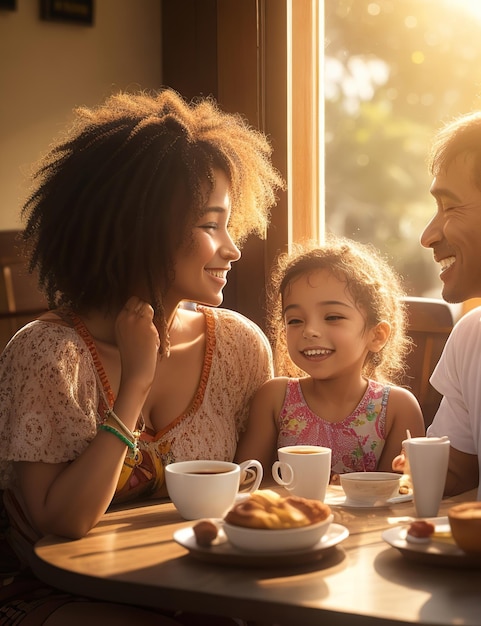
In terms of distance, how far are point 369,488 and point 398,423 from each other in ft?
1.72

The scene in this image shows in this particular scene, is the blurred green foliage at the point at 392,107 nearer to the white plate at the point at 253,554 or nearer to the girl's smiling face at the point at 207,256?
the girl's smiling face at the point at 207,256

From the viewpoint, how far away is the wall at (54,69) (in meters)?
3.05

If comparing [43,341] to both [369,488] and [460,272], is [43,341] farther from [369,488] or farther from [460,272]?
[460,272]

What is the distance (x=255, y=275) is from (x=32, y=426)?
1483 mm

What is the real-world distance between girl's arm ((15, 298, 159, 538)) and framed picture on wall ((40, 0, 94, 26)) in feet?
5.77

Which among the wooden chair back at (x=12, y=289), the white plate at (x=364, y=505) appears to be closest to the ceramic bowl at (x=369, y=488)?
the white plate at (x=364, y=505)

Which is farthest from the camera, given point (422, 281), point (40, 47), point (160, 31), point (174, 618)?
point (160, 31)

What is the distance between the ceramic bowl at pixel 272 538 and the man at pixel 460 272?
0.68m

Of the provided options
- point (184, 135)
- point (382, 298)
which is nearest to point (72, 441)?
point (184, 135)

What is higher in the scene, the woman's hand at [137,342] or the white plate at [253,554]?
the woman's hand at [137,342]

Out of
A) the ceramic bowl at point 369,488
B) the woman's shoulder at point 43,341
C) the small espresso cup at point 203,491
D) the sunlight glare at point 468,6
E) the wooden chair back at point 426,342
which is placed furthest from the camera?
the sunlight glare at point 468,6

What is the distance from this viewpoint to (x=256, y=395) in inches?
82.3

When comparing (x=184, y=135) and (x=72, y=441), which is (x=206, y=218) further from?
(x=72, y=441)

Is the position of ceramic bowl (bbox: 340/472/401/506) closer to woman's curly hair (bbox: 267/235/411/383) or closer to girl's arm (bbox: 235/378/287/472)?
girl's arm (bbox: 235/378/287/472)
